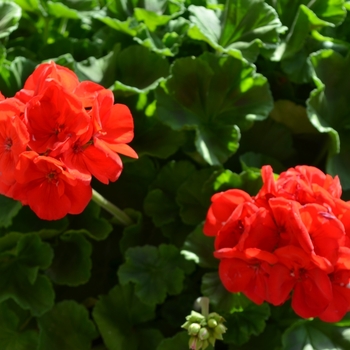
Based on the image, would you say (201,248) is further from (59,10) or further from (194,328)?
(59,10)

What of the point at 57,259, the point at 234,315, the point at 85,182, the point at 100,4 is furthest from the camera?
the point at 100,4

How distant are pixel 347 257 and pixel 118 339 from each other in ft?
1.96

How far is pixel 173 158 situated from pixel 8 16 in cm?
58

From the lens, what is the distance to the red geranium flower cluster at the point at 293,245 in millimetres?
843

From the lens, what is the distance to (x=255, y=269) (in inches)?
36.0

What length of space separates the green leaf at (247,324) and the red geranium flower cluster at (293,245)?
26 centimetres

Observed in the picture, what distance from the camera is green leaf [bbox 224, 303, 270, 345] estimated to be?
1.16 m

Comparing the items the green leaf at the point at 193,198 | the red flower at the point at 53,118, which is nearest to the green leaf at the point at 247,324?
the green leaf at the point at 193,198

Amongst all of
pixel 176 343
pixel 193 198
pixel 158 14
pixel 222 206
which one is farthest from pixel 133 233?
pixel 158 14

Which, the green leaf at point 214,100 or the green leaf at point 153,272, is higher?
the green leaf at point 214,100

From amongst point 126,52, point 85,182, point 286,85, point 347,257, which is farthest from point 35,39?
point 347,257

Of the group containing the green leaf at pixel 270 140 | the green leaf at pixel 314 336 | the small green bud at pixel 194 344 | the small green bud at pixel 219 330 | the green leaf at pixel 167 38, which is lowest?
the green leaf at pixel 314 336

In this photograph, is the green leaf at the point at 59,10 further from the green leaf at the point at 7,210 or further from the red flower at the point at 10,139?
the red flower at the point at 10,139

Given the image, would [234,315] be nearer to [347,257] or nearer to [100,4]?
[347,257]
